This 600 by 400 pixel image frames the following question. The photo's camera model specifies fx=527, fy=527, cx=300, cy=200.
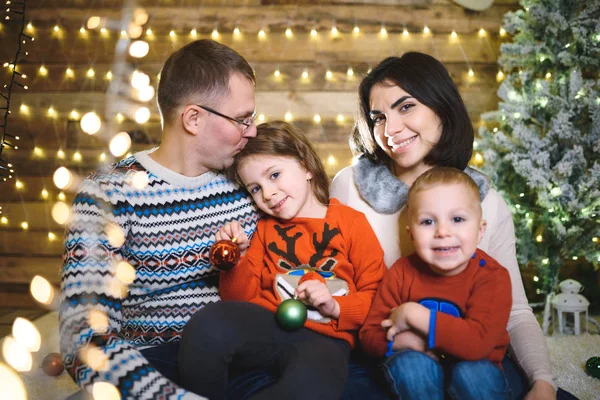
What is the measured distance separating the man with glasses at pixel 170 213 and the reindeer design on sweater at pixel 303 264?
160 mm

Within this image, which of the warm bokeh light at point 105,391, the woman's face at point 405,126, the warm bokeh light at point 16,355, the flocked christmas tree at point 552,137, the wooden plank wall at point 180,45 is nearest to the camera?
the warm bokeh light at point 105,391

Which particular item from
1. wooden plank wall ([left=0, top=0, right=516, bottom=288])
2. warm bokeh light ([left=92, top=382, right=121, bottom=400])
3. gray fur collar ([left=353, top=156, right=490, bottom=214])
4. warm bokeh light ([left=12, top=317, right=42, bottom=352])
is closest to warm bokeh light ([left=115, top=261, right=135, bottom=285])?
warm bokeh light ([left=92, top=382, right=121, bottom=400])

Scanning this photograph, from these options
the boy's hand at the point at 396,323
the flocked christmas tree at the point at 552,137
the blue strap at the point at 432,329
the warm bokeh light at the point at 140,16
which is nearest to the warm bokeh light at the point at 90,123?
the warm bokeh light at the point at 140,16

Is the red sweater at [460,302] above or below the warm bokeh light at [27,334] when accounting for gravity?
above

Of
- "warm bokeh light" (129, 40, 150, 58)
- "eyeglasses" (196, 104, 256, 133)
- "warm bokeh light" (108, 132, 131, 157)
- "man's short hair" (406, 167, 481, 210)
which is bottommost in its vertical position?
"man's short hair" (406, 167, 481, 210)

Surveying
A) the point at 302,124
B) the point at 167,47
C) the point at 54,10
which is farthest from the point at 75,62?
the point at 302,124

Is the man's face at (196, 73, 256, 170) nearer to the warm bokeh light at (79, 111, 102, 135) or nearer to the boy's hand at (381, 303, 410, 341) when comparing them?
the boy's hand at (381, 303, 410, 341)

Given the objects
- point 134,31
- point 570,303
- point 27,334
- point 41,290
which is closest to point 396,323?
point 570,303

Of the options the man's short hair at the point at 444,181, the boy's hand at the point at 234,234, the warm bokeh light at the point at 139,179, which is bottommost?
the boy's hand at the point at 234,234

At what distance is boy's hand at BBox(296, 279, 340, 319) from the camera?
4.46 feet

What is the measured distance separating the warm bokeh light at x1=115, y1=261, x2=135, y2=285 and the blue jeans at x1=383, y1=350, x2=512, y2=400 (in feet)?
2.46

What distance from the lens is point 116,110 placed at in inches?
146

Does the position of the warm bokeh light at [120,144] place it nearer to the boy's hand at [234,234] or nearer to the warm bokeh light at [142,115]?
the warm bokeh light at [142,115]

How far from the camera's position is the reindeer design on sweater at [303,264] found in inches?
59.4
